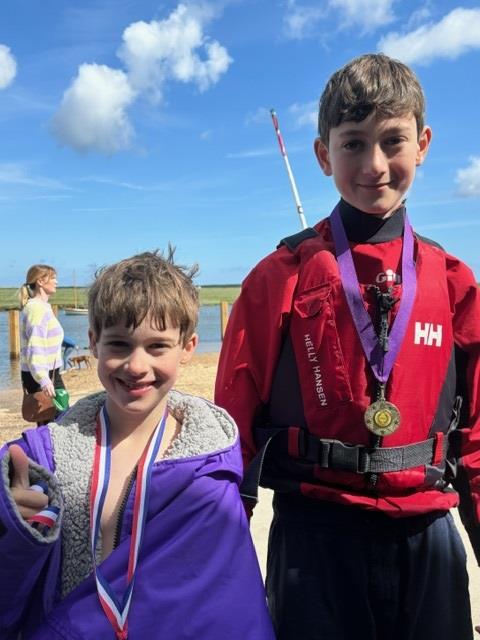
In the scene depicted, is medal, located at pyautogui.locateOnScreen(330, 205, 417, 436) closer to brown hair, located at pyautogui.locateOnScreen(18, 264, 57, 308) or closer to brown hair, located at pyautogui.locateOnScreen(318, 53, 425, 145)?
brown hair, located at pyautogui.locateOnScreen(318, 53, 425, 145)

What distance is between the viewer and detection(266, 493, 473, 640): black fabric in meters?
2.00

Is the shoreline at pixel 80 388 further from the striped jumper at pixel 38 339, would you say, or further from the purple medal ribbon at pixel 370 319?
the purple medal ribbon at pixel 370 319

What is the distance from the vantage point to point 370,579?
201 centimetres

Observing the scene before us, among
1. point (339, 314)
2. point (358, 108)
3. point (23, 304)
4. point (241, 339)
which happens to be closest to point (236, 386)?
point (241, 339)

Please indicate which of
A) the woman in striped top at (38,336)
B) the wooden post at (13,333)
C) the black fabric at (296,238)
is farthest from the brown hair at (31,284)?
the wooden post at (13,333)

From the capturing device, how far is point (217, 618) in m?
1.71

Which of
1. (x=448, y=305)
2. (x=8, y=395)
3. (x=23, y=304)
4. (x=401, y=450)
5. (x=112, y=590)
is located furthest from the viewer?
(x=8, y=395)

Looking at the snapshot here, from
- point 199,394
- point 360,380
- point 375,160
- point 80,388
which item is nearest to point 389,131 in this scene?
point 375,160

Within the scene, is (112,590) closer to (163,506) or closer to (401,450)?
(163,506)

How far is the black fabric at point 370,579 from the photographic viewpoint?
2.00 m

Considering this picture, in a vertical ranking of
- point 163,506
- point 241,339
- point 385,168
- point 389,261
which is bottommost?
point 163,506

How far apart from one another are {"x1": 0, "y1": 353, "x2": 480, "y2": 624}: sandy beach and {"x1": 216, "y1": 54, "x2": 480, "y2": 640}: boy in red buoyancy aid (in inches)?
8.9

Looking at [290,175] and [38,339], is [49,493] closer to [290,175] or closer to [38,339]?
[290,175]

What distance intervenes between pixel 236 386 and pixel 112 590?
2.48ft
